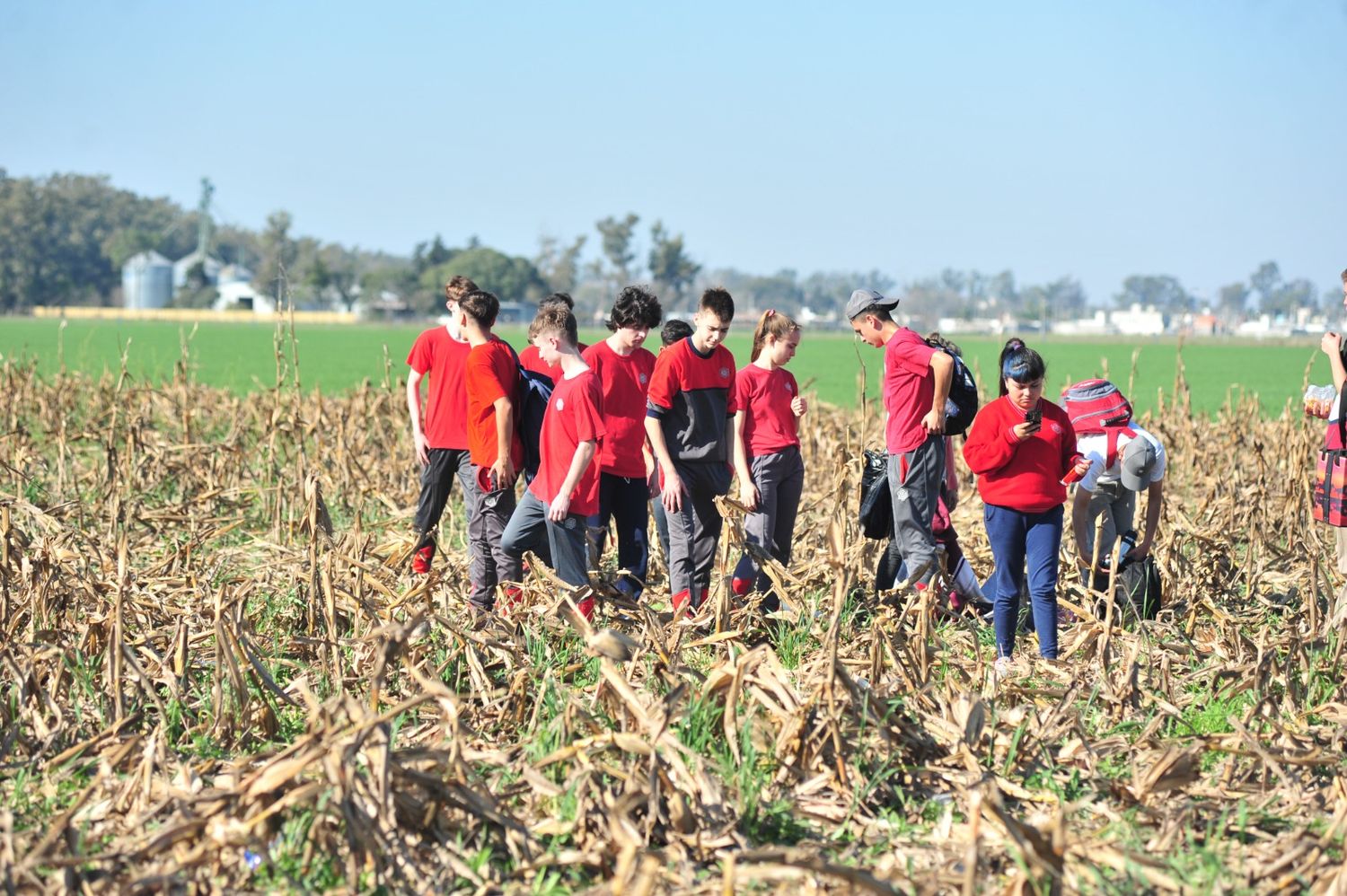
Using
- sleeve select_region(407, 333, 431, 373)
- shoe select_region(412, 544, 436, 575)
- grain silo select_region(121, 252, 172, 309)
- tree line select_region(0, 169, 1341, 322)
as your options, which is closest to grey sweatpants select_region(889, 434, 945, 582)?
shoe select_region(412, 544, 436, 575)

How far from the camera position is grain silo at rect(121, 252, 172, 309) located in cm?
11569

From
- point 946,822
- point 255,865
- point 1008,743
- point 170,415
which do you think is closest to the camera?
point 255,865

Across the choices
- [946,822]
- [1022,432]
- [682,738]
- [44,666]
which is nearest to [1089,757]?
[946,822]

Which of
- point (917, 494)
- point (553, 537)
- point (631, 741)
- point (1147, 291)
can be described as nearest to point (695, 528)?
point (553, 537)

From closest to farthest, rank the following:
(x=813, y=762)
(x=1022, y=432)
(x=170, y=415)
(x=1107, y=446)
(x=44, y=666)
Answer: (x=813, y=762)
(x=44, y=666)
(x=1022, y=432)
(x=1107, y=446)
(x=170, y=415)

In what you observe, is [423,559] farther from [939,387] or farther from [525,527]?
[939,387]

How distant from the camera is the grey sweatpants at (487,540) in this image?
6188mm

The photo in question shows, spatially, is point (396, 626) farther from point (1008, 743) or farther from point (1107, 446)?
point (1107, 446)

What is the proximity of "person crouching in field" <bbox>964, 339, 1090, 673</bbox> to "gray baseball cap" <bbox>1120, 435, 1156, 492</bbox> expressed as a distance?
20.1 inches

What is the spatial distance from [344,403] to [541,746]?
33.0 feet

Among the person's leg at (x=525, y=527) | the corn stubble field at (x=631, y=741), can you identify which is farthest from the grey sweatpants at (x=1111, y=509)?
the person's leg at (x=525, y=527)

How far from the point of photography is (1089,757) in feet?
13.5

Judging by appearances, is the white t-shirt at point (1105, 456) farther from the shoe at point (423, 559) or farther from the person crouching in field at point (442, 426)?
the shoe at point (423, 559)

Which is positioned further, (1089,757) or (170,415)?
(170,415)
